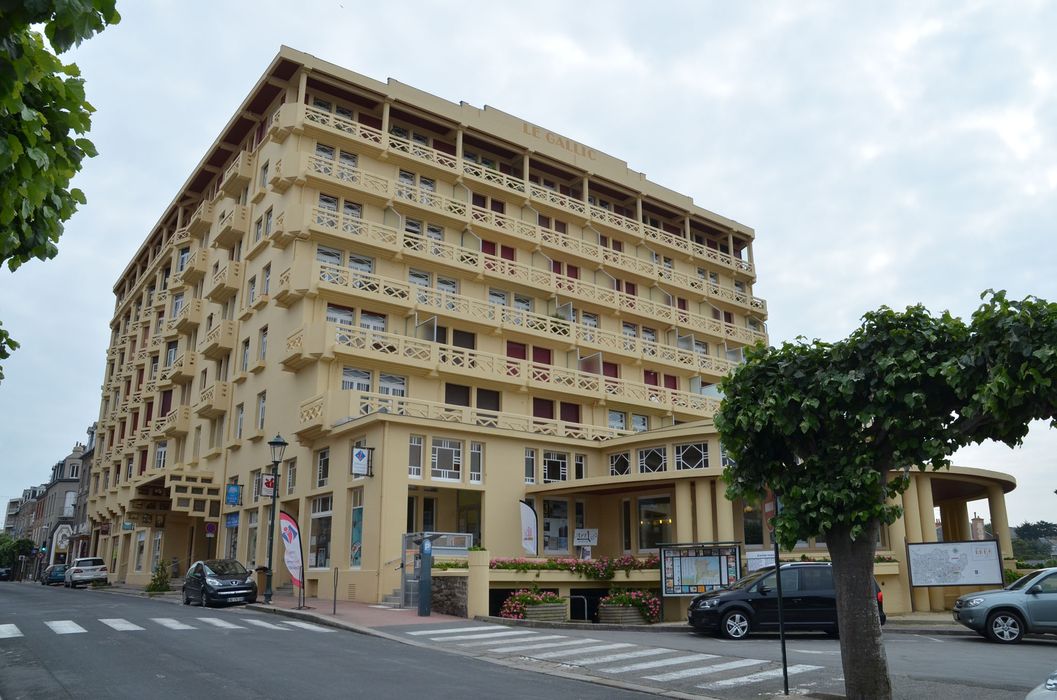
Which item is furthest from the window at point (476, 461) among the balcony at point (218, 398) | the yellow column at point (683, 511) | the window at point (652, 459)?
the balcony at point (218, 398)

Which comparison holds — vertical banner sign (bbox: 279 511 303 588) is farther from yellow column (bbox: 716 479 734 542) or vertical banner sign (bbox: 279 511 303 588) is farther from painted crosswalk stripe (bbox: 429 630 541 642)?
yellow column (bbox: 716 479 734 542)

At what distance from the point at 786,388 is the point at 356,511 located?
1974cm

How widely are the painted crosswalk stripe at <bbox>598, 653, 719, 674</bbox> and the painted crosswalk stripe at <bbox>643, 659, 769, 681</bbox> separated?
20.6 inches

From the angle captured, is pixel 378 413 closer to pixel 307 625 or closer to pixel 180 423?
pixel 307 625

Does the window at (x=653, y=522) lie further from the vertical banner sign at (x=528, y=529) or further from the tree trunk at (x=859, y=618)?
the tree trunk at (x=859, y=618)

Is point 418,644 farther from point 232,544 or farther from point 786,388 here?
point 232,544

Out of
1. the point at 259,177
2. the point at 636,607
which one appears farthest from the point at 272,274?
the point at 636,607

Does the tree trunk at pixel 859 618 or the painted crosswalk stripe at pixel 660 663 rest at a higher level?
the tree trunk at pixel 859 618

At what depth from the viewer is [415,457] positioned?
91.0 ft

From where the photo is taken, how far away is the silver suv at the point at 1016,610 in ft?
51.5

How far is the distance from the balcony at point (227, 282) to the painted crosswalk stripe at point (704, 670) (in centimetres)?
2918

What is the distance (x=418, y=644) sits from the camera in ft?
51.9

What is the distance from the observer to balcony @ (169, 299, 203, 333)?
41.0 metres

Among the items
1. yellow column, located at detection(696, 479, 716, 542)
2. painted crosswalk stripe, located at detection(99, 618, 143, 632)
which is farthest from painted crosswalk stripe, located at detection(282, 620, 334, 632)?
yellow column, located at detection(696, 479, 716, 542)
